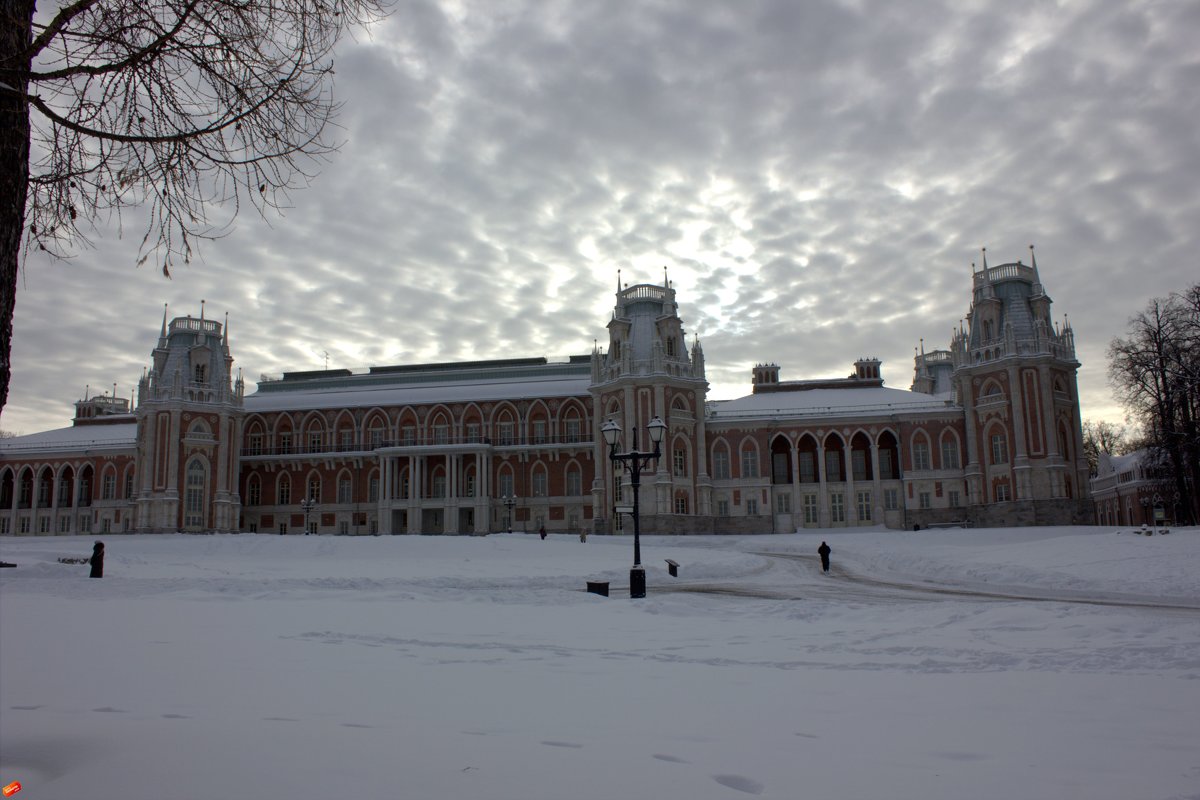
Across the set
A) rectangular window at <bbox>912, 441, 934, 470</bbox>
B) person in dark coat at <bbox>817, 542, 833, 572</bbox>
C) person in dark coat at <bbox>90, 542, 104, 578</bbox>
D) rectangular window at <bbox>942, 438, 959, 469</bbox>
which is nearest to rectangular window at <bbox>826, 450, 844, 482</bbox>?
rectangular window at <bbox>912, 441, 934, 470</bbox>

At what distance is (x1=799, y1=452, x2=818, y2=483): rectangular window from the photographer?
60.2 m

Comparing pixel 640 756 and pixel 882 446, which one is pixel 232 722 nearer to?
pixel 640 756

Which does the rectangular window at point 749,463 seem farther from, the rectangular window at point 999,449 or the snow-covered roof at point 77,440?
the snow-covered roof at point 77,440

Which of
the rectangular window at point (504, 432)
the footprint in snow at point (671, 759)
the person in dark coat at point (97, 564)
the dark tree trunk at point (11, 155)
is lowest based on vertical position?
the footprint in snow at point (671, 759)

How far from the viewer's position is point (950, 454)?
57000mm

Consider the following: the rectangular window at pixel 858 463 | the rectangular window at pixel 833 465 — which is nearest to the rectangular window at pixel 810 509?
the rectangular window at pixel 833 465

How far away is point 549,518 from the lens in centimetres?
6400

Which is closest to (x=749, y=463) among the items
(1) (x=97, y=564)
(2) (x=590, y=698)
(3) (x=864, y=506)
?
(3) (x=864, y=506)

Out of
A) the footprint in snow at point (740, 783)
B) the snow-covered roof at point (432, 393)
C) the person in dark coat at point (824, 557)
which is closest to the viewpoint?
the footprint in snow at point (740, 783)

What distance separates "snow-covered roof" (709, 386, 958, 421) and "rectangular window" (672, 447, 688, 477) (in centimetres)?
460

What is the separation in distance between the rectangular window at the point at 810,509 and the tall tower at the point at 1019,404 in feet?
31.4

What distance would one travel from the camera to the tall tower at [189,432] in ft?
194

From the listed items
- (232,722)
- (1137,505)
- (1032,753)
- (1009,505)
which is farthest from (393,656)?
(1137,505)

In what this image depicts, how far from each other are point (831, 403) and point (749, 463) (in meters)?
7.40
